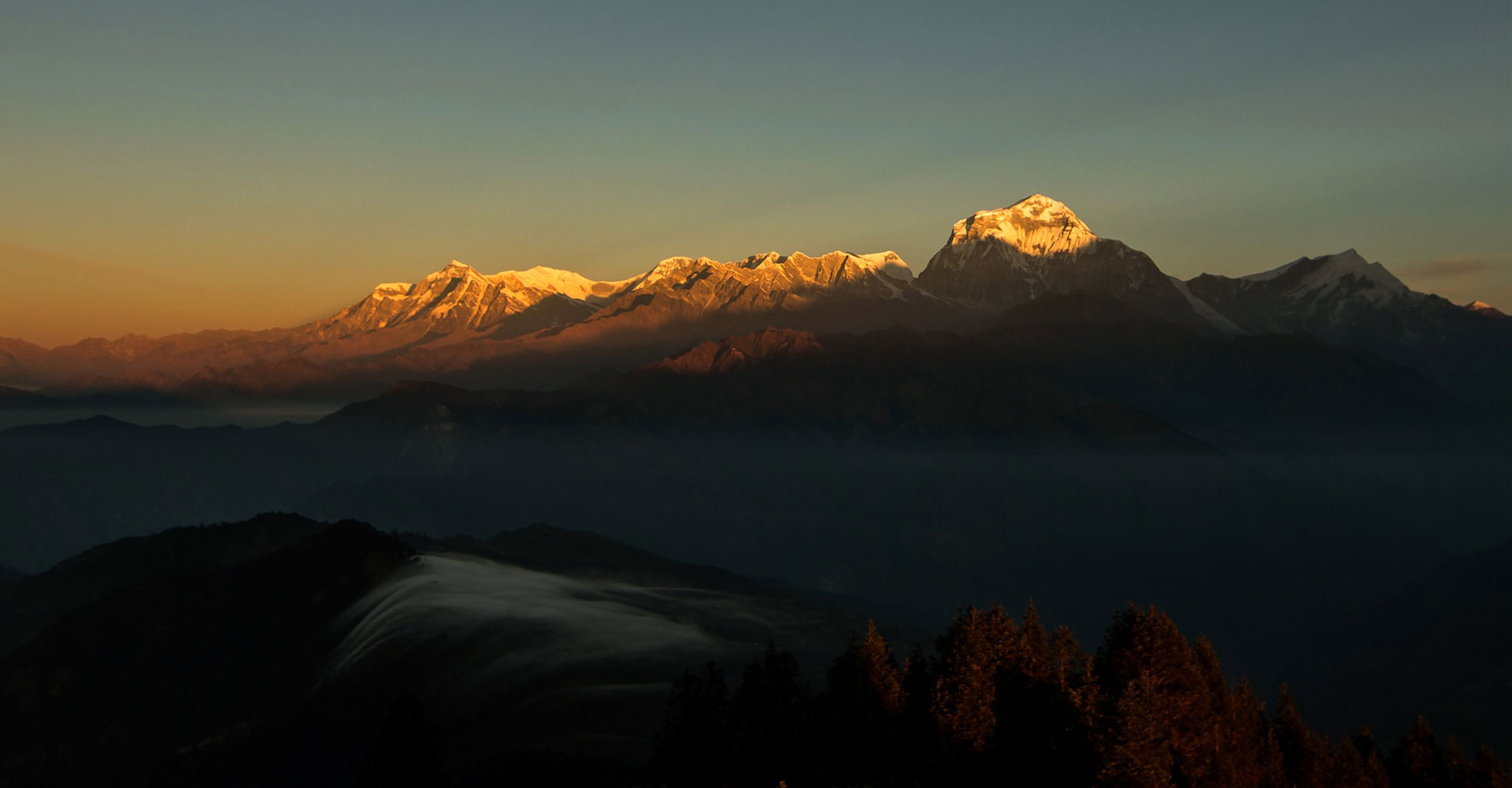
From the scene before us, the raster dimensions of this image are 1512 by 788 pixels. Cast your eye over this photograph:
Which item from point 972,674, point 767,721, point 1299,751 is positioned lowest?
point 1299,751

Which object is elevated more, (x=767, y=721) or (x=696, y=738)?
(x=767, y=721)

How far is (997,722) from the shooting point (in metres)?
116

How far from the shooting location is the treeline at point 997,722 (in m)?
106

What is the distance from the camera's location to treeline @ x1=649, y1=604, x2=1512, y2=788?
106 m

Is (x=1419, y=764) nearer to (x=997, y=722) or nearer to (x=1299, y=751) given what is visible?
(x=1299, y=751)

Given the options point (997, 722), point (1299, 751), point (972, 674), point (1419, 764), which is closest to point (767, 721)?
point (972, 674)

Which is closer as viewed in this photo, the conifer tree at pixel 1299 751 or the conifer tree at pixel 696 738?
the conifer tree at pixel 696 738

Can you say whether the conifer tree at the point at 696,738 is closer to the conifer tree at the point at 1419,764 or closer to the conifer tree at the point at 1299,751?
the conifer tree at the point at 1299,751

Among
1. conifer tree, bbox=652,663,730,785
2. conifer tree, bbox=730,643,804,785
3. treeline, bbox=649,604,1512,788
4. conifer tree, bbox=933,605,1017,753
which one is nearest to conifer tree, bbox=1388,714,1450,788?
treeline, bbox=649,604,1512,788

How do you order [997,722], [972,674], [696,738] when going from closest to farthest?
[997,722]
[972,674]
[696,738]

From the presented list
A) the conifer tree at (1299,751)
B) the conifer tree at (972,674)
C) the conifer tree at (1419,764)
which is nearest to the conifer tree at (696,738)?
the conifer tree at (972,674)

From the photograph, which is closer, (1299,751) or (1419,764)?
(1299,751)

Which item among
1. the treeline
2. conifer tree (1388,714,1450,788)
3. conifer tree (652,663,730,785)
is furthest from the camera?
conifer tree (1388,714,1450,788)

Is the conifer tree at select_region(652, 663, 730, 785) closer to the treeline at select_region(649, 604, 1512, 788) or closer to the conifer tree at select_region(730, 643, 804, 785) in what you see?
the treeline at select_region(649, 604, 1512, 788)
